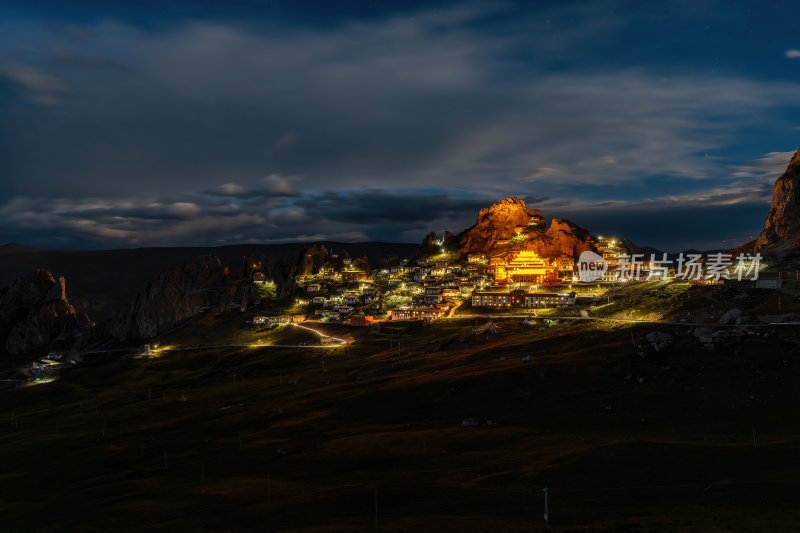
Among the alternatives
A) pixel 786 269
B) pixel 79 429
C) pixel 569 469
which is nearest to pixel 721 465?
pixel 569 469

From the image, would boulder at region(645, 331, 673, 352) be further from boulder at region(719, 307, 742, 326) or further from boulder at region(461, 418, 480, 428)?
boulder at region(461, 418, 480, 428)

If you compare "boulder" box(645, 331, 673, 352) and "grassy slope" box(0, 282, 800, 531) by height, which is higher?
"boulder" box(645, 331, 673, 352)

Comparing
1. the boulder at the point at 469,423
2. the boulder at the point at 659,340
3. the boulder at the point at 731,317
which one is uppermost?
the boulder at the point at 731,317

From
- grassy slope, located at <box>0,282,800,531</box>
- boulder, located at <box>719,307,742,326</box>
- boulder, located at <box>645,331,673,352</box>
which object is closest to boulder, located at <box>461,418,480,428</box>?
grassy slope, located at <box>0,282,800,531</box>

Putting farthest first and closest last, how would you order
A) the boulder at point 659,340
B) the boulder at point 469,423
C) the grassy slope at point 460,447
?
1. the boulder at point 659,340
2. the boulder at point 469,423
3. the grassy slope at point 460,447

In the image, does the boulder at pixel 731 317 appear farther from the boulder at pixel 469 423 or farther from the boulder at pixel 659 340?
the boulder at pixel 469 423

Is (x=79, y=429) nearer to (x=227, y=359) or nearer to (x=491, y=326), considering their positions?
(x=227, y=359)

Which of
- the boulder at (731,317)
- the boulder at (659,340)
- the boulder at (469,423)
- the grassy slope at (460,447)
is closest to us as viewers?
the grassy slope at (460,447)

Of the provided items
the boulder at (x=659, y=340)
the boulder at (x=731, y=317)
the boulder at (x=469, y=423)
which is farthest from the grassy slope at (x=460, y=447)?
the boulder at (x=731, y=317)

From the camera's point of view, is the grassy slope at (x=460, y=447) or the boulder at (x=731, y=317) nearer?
the grassy slope at (x=460, y=447)
